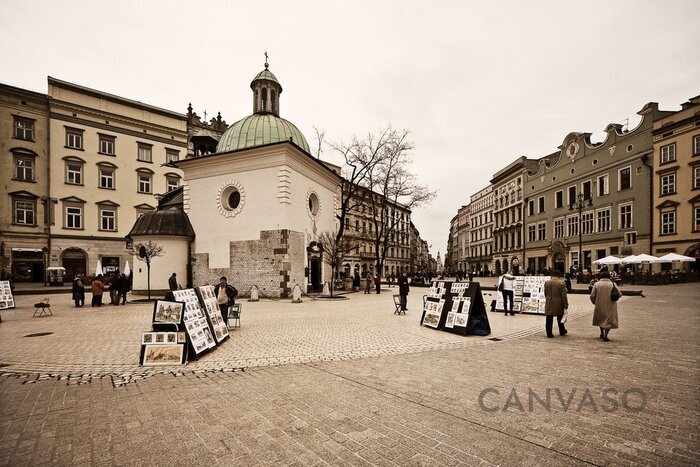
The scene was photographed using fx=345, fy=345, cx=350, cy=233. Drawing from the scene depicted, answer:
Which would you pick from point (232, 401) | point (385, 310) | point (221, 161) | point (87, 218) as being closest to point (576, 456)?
point (232, 401)

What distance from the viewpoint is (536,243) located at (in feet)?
162

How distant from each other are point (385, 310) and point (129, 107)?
3861cm

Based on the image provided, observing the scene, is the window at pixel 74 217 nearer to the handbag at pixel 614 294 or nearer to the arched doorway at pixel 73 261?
the arched doorway at pixel 73 261

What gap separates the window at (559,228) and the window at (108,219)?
173ft

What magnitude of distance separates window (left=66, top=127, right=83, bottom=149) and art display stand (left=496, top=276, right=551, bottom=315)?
41.4 meters

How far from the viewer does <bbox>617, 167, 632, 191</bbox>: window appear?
35250 mm

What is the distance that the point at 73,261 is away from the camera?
3403cm

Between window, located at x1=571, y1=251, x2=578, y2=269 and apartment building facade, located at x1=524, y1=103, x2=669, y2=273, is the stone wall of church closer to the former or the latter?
apartment building facade, located at x1=524, y1=103, x2=669, y2=273

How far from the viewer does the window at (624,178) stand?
3525 cm

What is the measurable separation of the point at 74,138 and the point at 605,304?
44762 millimetres

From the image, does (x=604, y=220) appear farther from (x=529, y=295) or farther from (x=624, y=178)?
(x=529, y=295)

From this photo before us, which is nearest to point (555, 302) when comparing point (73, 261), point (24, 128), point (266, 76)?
point (266, 76)

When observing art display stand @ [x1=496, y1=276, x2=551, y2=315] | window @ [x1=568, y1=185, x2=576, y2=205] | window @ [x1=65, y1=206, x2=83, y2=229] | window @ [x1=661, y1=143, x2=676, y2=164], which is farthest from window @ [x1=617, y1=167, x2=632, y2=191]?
window @ [x1=65, y1=206, x2=83, y2=229]

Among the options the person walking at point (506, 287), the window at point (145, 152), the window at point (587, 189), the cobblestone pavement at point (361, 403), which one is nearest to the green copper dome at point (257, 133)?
the person walking at point (506, 287)
